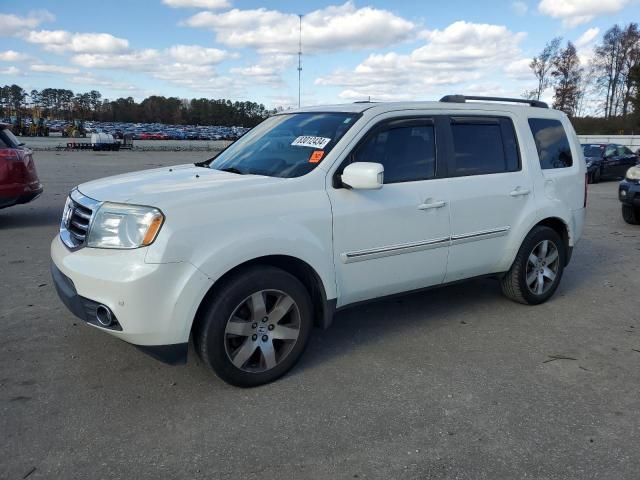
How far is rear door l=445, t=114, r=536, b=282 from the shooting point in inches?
175


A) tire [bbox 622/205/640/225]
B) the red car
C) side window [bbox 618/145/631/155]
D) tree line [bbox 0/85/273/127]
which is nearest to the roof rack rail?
tire [bbox 622/205/640/225]

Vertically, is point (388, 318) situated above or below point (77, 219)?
below

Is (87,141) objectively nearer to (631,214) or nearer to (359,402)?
(631,214)

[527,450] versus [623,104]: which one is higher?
[623,104]

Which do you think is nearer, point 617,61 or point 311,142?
point 311,142

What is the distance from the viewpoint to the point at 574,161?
217 inches

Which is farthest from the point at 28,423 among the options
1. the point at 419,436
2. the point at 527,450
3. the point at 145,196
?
the point at 527,450

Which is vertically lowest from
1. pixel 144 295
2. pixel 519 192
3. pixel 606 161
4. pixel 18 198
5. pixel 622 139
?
pixel 18 198

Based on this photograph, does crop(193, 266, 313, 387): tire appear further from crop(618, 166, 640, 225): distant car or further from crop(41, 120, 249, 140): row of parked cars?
crop(41, 120, 249, 140): row of parked cars

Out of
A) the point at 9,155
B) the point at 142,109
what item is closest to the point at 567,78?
the point at 9,155

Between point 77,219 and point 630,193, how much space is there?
32.3 ft

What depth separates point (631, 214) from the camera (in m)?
10.5

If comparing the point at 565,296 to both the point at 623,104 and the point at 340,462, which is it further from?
the point at 623,104

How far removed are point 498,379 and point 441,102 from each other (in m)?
2.32
